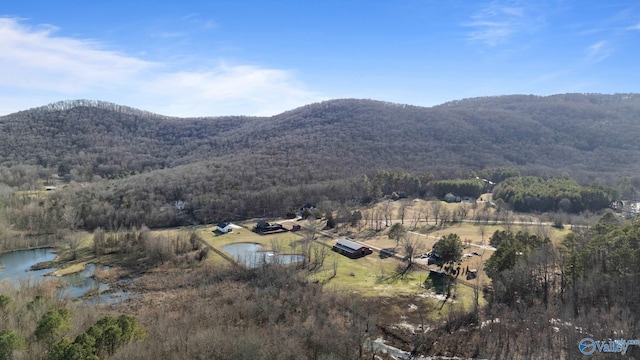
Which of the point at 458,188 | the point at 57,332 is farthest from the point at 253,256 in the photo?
the point at 458,188

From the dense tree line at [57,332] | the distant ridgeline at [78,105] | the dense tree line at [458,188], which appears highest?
the distant ridgeline at [78,105]

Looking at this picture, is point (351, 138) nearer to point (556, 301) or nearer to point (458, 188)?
point (458, 188)

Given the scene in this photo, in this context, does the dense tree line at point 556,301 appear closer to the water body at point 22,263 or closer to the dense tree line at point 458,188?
the water body at point 22,263

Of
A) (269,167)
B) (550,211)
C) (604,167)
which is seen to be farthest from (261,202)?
(604,167)

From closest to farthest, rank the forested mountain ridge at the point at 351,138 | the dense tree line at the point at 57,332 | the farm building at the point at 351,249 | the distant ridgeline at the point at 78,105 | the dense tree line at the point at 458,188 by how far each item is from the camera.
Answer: the dense tree line at the point at 57,332
the farm building at the point at 351,249
the dense tree line at the point at 458,188
the forested mountain ridge at the point at 351,138
the distant ridgeline at the point at 78,105

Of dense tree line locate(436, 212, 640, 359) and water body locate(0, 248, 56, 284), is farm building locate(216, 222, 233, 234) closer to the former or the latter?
water body locate(0, 248, 56, 284)

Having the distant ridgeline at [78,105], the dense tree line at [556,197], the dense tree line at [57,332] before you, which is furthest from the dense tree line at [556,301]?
the distant ridgeline at [78,105]

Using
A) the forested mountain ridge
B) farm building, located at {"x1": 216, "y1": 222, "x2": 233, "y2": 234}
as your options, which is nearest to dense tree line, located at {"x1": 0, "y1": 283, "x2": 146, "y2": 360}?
farm building, located at {"x1": 216, "y1": 222, "x2": 233, "y2": 234}
